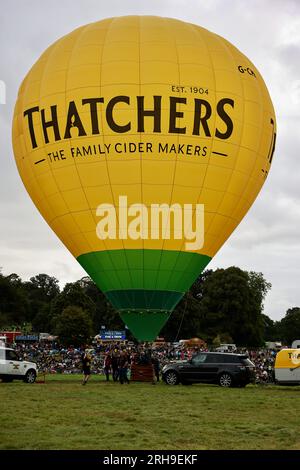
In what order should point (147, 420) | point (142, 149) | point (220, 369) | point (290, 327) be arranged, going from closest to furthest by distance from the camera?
point (147, 420), point (142, 149), point (220, 369), point (290, 327)

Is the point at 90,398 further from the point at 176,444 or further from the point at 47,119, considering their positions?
the point at 47,119

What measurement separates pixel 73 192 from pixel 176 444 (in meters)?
16.8

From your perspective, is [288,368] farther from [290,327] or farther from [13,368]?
[290,327]

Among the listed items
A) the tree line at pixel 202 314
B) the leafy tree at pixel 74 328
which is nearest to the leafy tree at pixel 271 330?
the tree line at pixel 202 314

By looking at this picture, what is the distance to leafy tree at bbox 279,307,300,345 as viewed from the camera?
14938cm

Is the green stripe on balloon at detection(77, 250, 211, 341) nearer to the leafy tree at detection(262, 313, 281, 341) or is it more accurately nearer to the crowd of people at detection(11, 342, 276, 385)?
the crowd of people at detection(11, 342, 276, 385)

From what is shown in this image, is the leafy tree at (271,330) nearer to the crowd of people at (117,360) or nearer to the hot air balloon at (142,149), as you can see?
the crowd of people at (117,360)

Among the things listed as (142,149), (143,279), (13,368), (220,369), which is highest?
(142,149)

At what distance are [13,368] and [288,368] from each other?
1137 centimetres

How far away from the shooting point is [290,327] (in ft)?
499

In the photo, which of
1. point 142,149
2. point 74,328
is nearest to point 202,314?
point 74,328

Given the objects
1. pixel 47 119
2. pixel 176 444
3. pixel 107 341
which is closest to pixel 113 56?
pixel 47 119

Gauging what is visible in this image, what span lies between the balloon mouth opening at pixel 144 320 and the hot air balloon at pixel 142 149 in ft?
0.15
